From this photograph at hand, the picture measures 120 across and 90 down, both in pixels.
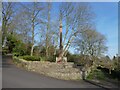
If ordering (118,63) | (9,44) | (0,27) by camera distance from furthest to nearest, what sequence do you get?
(0,27), (9,44), (118,63)

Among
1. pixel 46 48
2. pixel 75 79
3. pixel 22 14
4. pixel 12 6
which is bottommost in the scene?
pixel 75 79

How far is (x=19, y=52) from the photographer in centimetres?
3297

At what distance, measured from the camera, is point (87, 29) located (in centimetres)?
4012

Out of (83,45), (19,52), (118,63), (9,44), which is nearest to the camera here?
(118,63)

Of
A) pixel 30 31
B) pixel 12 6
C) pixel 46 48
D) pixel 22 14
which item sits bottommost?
pixel 46 48

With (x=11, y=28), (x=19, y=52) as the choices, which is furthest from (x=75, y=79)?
(x=11, y=28)

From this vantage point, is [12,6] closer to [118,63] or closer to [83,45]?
[83,45]

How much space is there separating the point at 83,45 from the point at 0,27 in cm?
1627

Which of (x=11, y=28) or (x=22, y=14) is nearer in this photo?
(x=22, y=14)

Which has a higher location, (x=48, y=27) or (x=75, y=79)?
(x=48, y=27)

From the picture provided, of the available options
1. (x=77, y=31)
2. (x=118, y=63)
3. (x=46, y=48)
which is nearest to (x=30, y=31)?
(x=46, y=48)

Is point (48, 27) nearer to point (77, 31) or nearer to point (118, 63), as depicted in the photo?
point (77, 31)

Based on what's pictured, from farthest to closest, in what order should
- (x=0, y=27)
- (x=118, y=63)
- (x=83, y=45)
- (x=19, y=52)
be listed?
(x=83, y=45) < (x=0, y=27) < (x=19, y=52) < (x=118, y=63)

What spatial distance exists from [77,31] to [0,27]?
44.5 feet
